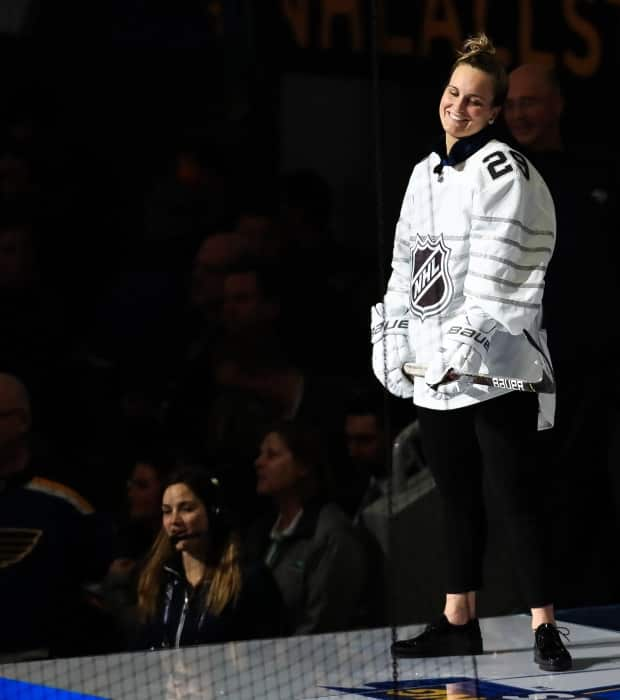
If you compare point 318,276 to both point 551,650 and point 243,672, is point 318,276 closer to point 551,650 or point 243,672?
point 243,672

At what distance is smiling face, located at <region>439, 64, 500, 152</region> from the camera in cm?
294

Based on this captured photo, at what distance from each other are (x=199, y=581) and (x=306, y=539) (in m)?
0.44

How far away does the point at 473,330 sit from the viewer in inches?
111

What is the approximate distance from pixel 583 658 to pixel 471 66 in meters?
1.18

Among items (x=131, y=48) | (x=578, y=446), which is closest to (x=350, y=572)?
(x=578, y=446)

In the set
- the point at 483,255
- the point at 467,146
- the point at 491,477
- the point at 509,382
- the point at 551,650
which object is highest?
the point at 467,146

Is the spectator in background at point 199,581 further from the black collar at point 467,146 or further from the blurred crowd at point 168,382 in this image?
the black collar at point 467,146

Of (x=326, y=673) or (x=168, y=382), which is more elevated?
(x=168, y=382)

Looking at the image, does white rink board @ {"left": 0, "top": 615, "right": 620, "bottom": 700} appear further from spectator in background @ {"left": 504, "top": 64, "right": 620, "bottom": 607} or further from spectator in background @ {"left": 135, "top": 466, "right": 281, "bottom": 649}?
spectator in background @ {"left": 504, "top": 64, "right": 620, "bottom": 607}

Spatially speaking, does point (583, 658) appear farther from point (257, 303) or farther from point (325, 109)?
point (325, 109)

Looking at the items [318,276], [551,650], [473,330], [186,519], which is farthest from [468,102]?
[318,276]

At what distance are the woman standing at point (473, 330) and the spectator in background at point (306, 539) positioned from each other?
3.13ft

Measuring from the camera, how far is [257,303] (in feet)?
15.1

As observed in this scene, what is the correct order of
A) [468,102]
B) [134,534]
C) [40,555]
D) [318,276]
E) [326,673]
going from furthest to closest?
[318,276], [134,534], [40,555], [326,673], [468,102]
